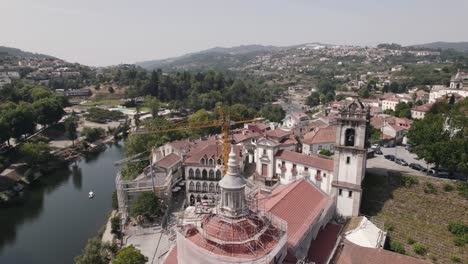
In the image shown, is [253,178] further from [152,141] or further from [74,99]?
[74,99]

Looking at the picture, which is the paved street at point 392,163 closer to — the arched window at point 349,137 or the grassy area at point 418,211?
the grassy area at point 418,211

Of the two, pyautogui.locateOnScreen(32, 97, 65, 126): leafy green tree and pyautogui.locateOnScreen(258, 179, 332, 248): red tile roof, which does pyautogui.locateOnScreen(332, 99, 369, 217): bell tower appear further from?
pyautogui.locateOnScreen(32, 97, 65, 126): leafy green tree

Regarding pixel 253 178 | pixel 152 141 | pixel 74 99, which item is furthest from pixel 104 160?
pixel 74 99

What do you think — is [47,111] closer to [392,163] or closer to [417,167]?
[392,163]

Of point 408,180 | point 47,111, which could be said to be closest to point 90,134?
point 47,111

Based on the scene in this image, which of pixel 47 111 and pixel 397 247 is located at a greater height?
pixel 47 111

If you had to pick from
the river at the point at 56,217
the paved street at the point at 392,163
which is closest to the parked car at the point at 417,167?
the paved street at the point at 392,163
